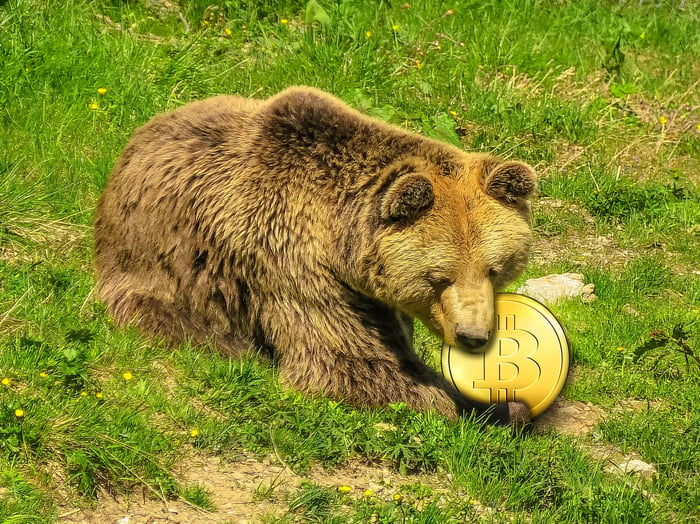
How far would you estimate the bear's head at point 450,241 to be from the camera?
15.0 feet

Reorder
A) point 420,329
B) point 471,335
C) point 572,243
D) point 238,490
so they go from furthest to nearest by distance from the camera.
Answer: point 572,243 → point 420,329 → point 471,335 → point 238,490

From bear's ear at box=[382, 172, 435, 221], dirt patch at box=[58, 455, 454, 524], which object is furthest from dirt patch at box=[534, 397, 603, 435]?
bear's ear at box=[382, 172, 435, 221]

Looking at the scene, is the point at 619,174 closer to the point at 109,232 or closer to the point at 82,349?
the point at 109,232

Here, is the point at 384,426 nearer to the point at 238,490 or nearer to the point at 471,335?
the point at 471,335

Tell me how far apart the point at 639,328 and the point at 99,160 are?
385 centimetres

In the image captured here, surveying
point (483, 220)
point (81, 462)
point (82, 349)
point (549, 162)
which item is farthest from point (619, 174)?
point (81, 462)

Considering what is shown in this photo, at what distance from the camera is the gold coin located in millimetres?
5219

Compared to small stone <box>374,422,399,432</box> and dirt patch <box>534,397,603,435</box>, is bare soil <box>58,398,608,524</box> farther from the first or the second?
dirt patch <box>534,397,603,435</box>

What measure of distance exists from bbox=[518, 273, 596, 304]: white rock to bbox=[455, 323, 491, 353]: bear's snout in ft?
6.93

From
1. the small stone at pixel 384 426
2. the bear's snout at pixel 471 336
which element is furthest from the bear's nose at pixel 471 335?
the small stone at pixel 384 426

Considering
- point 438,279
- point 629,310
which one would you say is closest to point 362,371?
point 438,279

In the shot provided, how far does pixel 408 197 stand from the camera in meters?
4.55

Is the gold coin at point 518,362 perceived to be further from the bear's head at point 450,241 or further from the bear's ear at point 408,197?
the bear's ear at point 408,197

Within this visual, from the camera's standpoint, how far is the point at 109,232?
5.51 metres
